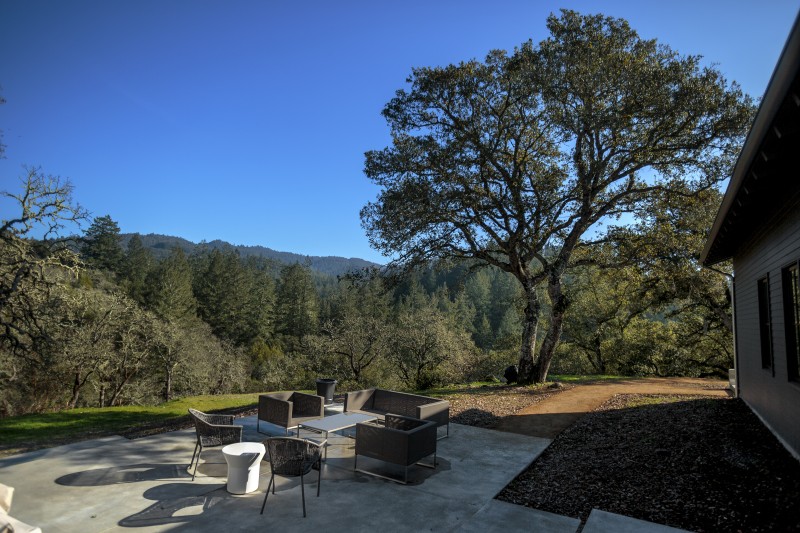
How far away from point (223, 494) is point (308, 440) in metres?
1.19

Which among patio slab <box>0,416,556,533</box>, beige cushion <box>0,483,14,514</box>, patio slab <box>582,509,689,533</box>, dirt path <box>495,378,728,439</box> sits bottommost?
dirt path <box>495,378,728,439</box>

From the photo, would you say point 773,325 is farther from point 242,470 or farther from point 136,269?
point 136,269

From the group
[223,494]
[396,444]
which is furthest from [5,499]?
[396,444]

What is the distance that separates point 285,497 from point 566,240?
11634 millimetres

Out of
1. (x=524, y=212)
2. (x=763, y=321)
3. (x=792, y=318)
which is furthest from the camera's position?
(x=524, y=212)

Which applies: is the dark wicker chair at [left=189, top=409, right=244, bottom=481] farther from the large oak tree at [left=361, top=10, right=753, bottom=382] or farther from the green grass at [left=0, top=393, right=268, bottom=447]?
the large oak tree at [left=361, top=10, right=753, bottom=382]

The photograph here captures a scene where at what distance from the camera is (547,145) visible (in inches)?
577

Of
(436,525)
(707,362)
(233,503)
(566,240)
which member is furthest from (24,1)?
(707,362)

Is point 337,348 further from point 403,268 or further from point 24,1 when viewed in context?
point 24,1

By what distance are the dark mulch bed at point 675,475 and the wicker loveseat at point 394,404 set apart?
1.75 m

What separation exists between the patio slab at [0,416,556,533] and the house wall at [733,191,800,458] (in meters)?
3.26

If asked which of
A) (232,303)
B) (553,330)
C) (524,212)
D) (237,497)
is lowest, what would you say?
(237,497)

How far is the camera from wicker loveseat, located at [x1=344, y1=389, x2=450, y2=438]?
24.4 feet

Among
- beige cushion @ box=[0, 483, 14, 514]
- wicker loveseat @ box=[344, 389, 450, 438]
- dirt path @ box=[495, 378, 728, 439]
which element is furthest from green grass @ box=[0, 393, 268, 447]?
dirt path @ box=[495, 378, 728, 439]
